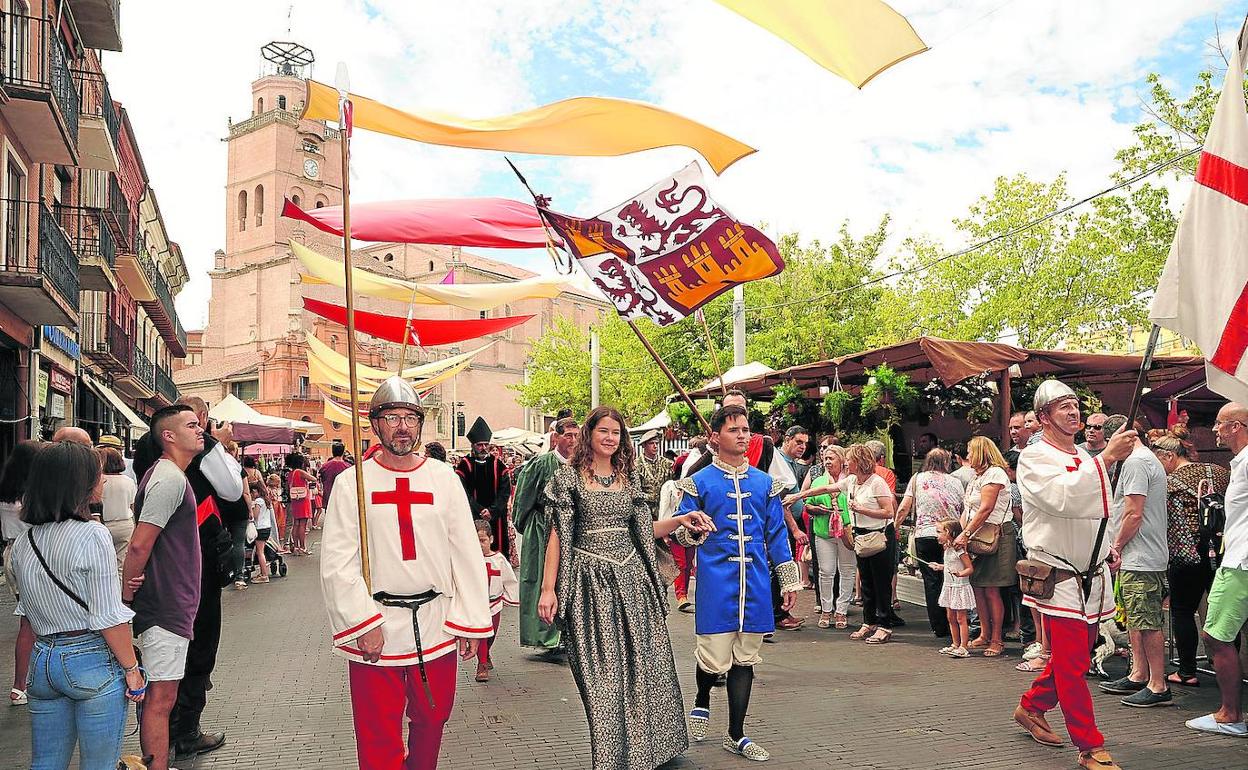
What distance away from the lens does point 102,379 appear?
28953 millimetres

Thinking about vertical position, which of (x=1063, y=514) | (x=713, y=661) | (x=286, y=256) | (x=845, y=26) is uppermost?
(x=286, y=256)

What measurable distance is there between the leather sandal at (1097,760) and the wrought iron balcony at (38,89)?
15372 mm

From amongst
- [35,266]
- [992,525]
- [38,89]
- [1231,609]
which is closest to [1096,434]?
[992,525]

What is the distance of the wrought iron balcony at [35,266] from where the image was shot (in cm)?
1578

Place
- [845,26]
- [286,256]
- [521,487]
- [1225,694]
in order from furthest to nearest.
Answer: [286,256] → [521,487] → [1225,694] → [845,26]

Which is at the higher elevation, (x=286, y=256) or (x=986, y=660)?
(x=286, y=256)

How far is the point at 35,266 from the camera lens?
16891mm

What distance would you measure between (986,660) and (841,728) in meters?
2.74

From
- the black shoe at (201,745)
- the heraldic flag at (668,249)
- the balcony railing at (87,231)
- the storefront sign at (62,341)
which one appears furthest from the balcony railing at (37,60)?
the black shoe at (201,745)

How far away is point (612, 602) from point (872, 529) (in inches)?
197

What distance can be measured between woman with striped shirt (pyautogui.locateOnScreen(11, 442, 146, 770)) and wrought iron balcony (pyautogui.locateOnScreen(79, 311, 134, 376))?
77.4 ft

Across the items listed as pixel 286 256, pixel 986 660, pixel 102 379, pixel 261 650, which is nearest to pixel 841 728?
pixel 986 660

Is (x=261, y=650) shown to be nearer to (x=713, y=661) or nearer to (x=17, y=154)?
(x=713, y=661)

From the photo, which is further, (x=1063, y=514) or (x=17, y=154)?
(x=17, y=154)
